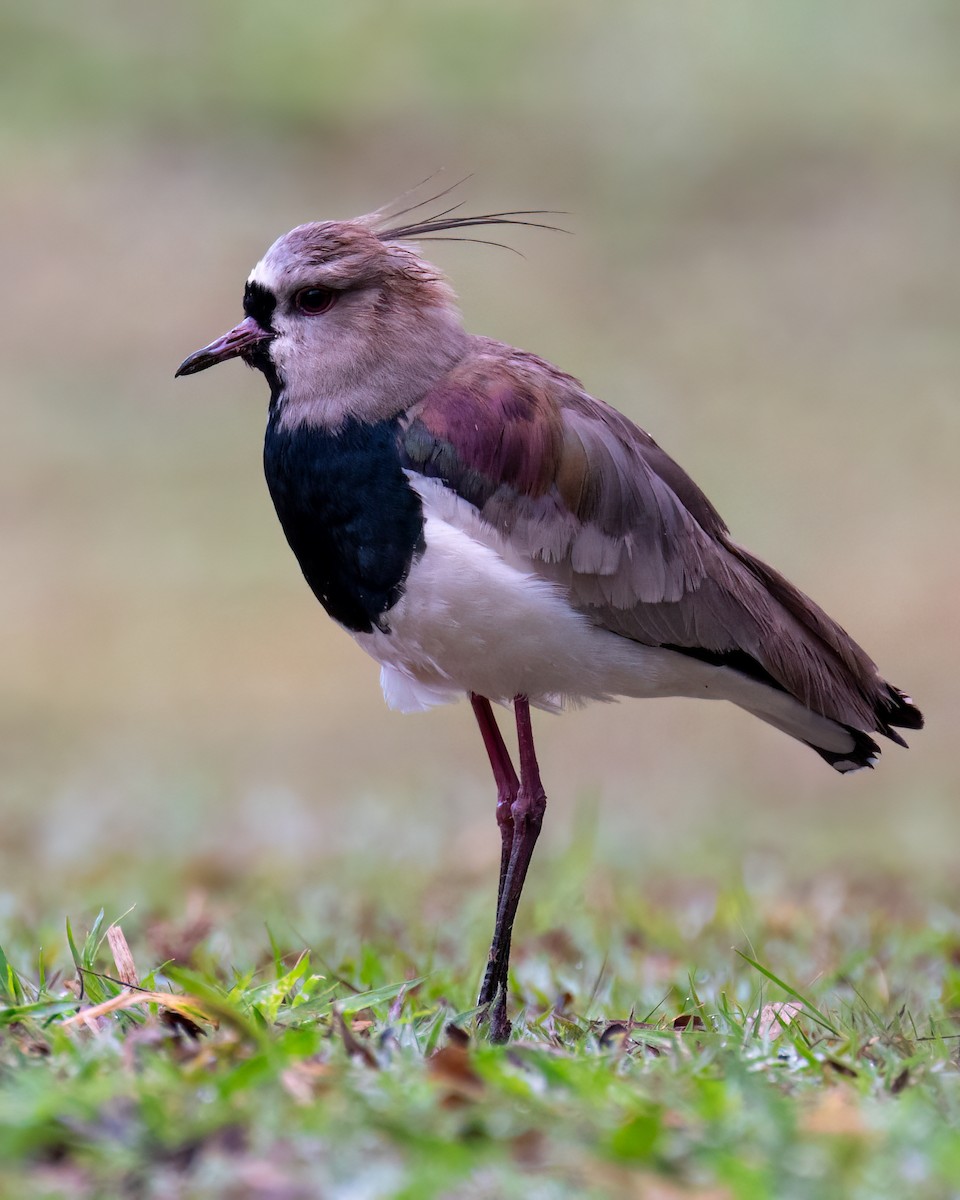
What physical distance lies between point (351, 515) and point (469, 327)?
10.4 m

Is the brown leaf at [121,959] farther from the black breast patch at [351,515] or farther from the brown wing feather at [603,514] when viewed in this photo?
the brown wing feather at [603,514]

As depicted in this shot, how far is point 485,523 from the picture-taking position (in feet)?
12.6

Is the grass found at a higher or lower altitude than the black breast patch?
lower

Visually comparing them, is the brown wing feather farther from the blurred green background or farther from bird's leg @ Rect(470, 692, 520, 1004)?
the blurred green background

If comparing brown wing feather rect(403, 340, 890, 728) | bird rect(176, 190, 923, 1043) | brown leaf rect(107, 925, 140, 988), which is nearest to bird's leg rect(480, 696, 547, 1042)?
bird rect(176, 190, 923, 1043)

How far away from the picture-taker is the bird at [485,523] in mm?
3822

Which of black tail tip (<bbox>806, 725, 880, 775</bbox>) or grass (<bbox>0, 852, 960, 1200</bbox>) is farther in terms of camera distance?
black tail tip (<bbox>806, 725, 880, 775</bbox>)

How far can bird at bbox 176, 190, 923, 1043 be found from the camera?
3.82 meters

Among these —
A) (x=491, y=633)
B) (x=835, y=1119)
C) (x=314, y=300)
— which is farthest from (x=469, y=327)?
(x=835, y=1119)

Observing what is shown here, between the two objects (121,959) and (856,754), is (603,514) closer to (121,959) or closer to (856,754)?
(856,754)

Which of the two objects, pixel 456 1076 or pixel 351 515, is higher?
pixel 351 515

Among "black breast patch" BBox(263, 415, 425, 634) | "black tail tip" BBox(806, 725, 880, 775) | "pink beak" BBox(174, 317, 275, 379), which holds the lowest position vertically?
"black tail tip" BBox(806, 725, 880, 775)

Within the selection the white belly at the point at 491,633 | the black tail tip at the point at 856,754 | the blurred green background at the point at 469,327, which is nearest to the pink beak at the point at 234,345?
the white belly at the point at 491,633

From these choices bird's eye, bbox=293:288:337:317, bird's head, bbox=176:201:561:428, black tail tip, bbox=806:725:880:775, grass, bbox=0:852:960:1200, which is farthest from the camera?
black tail tip, bbox=806:725:880:775
